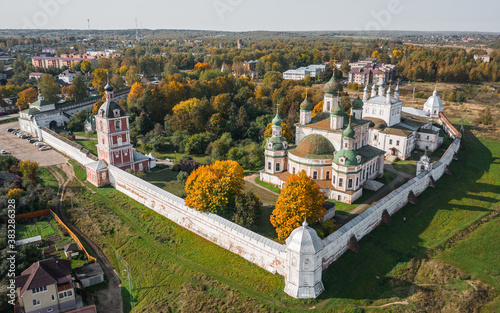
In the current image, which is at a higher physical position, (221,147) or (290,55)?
(290,55)

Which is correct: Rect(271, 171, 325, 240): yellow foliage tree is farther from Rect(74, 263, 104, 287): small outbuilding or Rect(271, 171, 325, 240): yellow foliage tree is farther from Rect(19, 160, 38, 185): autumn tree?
Rect(19, 160, 38, 185): autumn tree

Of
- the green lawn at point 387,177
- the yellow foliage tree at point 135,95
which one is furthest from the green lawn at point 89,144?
the green lawn at point 387,177

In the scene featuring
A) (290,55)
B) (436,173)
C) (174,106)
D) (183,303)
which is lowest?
(183,303)

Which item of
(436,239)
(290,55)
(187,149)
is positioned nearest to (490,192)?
(436,239)

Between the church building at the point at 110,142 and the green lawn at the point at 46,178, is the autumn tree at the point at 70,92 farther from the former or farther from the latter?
the church building at the point at 110,142

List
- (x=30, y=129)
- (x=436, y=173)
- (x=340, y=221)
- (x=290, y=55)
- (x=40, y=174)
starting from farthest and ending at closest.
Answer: (x=290, y=55), (x=30, y=129), (x=40, y=174), (x=436, y=173), (x=340, y=221)

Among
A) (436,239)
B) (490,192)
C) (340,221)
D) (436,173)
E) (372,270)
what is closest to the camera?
(372,270)

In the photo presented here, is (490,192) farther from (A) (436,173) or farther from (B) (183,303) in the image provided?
(B) (183,303)

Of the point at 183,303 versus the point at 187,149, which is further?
the point at 187,149
